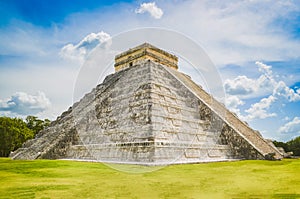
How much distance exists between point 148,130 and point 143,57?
10910 mm

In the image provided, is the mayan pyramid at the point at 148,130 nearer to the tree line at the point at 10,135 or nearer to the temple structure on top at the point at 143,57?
the temple structure on top at the point at 143,57

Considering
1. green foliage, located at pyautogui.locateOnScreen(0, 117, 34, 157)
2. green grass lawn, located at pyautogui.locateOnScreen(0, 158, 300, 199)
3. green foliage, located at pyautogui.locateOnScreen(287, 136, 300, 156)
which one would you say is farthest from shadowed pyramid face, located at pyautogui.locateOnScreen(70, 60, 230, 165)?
green foliage, located at pyautogui.locateOnScreen(0, 117, 34, 157)

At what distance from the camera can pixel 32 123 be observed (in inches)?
1351

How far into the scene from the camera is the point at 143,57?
2109 centimetres

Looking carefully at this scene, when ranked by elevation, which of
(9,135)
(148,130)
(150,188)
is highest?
(9,135)

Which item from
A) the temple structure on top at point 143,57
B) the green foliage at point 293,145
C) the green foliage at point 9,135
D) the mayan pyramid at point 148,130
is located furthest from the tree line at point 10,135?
the green foliage at point 293,145

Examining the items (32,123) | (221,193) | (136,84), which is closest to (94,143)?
(136,84)

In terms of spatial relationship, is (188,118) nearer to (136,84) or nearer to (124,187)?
(136,84)

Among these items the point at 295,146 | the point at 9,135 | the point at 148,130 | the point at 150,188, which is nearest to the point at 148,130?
the point at 148,130

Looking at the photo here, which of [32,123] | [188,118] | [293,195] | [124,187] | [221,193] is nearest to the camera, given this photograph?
[293,195]

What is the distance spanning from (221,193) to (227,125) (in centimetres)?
998

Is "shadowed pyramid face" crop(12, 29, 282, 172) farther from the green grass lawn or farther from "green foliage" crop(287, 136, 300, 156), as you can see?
"green foliage" crop(287, 136, 300, 156)

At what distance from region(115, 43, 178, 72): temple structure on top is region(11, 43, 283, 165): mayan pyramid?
313 centimetres

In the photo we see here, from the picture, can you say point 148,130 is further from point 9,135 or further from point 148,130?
point 9,135
